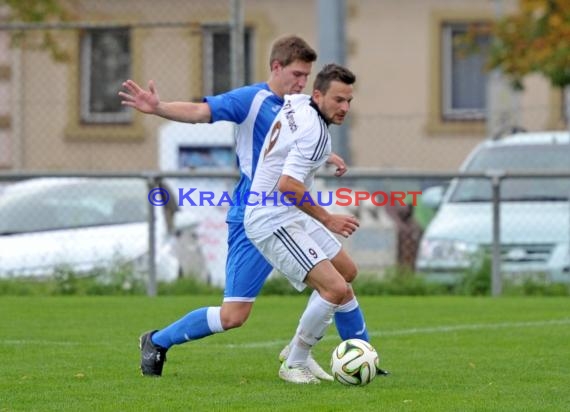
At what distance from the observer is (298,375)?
891 cm

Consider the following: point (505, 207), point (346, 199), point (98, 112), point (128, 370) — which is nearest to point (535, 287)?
point (505, 207)

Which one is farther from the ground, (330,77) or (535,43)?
(535,43)

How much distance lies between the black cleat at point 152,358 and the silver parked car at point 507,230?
709 centimetres

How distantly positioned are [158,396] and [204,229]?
25.7 ft

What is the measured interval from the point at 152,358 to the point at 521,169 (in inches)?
332

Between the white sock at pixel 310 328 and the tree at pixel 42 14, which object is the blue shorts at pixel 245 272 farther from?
the tree at pixel 42 14

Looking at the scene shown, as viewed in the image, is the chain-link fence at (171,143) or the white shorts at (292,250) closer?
the white shorts at (292,250)

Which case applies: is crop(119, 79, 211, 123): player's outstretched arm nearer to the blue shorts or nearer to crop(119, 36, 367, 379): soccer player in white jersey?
crop(119, 36, 367, 379): soccer player in white jersey

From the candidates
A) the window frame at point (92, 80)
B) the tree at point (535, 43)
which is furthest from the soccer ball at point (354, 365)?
the tree at point (535, 43)

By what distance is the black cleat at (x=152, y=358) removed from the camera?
9.06 metres

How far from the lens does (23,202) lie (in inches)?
637

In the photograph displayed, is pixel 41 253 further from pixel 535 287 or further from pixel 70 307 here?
pixel 535 287

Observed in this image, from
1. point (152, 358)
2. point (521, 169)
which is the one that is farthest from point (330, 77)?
point (521, 169)

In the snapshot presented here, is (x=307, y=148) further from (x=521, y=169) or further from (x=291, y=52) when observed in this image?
(x=521, y=169)
